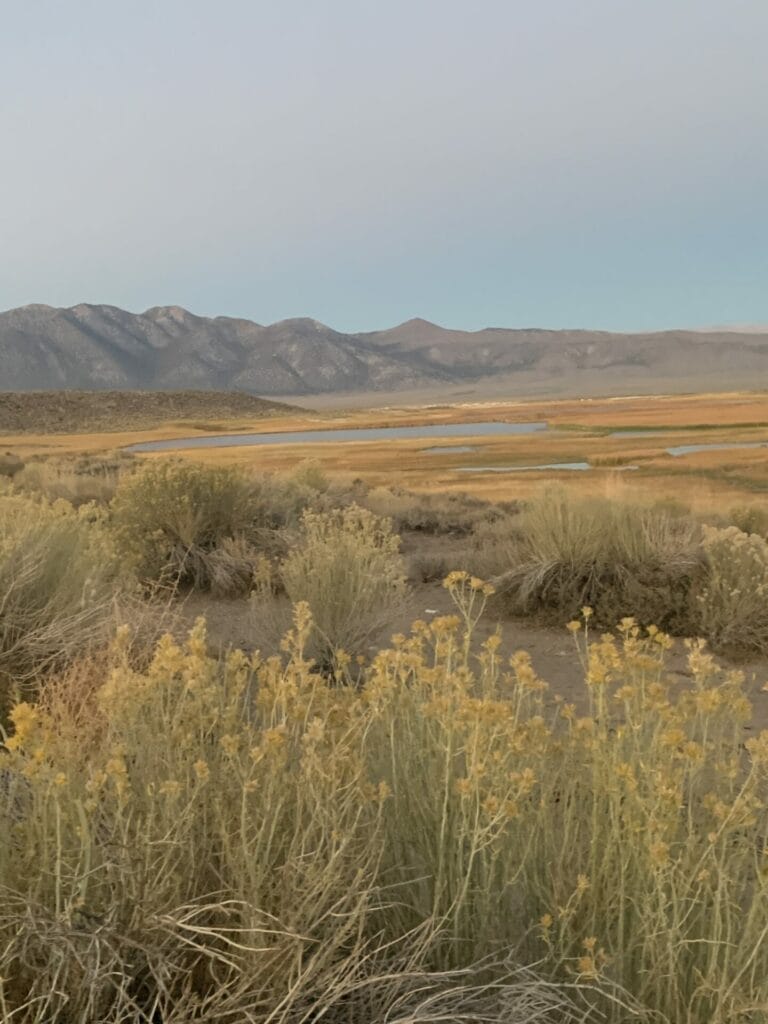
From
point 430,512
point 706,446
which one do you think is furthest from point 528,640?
point 706,446

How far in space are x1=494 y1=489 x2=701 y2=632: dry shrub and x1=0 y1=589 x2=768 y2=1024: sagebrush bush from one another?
6480 mm

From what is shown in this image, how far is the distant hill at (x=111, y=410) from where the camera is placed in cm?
7394

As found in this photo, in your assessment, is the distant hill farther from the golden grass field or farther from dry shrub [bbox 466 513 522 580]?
dry shrub [bbox 466 513 522 580]

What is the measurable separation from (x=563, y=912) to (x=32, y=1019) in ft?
4.06

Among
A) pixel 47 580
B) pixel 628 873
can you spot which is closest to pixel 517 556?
pixel 47 580

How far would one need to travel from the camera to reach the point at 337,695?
357 centimetres

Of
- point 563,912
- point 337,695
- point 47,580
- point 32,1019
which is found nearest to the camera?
point 32,1019

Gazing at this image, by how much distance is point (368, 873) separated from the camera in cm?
Result: 238

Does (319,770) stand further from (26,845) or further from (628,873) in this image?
(628,873)

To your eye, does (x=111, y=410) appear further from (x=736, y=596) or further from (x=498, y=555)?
(x=736, y=596)

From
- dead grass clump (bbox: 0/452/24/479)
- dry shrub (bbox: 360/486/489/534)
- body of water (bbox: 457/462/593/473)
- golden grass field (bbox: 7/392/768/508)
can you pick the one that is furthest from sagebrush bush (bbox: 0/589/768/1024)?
body of water (bbox: 457/462/593/473)

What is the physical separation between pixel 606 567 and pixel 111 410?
80.4m

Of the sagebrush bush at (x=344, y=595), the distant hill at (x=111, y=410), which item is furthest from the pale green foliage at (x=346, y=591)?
the distant hill at (x=111, y=410)

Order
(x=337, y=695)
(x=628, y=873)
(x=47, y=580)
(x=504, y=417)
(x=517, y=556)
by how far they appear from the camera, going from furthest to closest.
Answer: (x=504, y=417), (x=517, y=556), (x=47, y=580), (x=337, y=695), (x=628, y=873)
